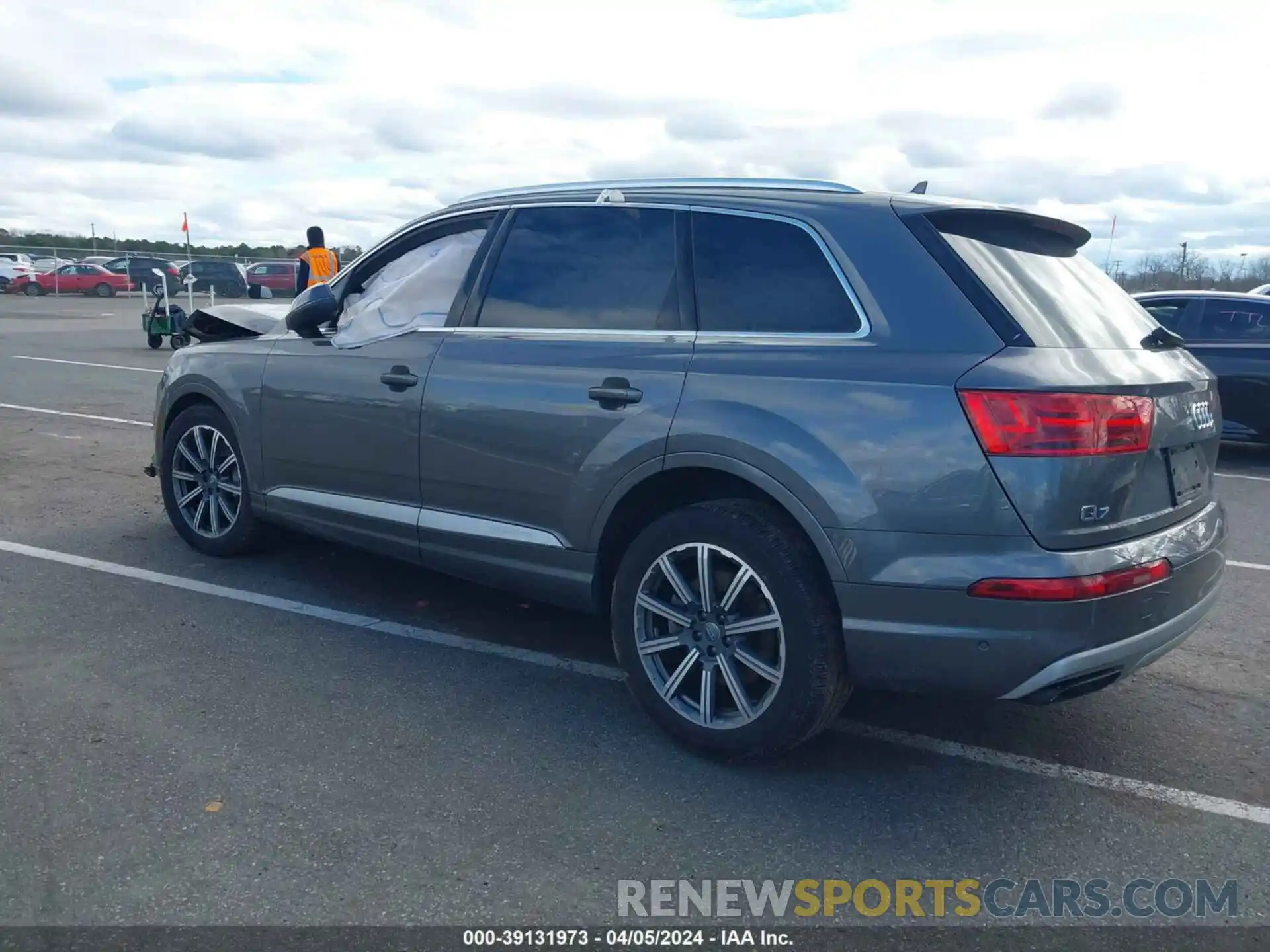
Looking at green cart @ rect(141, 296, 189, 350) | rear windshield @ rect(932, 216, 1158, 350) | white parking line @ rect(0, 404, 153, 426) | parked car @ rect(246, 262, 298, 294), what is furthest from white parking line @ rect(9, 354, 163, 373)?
parked car @ rect(246, 262, 298, 294)

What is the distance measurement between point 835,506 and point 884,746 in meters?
1.06

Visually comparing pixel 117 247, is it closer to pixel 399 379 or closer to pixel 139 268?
pixel 139 268

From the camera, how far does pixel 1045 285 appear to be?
12.1 ft

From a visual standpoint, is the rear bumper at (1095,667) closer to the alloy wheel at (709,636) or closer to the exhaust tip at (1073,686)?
the exhaust tip at (1073,686)

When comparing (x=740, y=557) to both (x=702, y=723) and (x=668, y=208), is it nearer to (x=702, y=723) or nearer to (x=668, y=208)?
(x=702, y=723)

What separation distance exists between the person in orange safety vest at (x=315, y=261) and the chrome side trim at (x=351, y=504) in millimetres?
9109

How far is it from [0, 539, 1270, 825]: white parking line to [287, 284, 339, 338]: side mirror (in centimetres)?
130

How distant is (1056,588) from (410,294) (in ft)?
10.0

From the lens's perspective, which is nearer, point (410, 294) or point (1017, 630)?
point (1017, 630)

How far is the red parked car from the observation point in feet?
135

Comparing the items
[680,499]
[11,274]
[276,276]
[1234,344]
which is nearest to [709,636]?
[680,499]

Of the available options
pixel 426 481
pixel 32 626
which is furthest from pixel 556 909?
pixel 32 626

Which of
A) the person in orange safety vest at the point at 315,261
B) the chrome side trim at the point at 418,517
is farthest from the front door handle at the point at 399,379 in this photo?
the person in orange safety vest at the point at 315,261

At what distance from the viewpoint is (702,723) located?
150 inches
